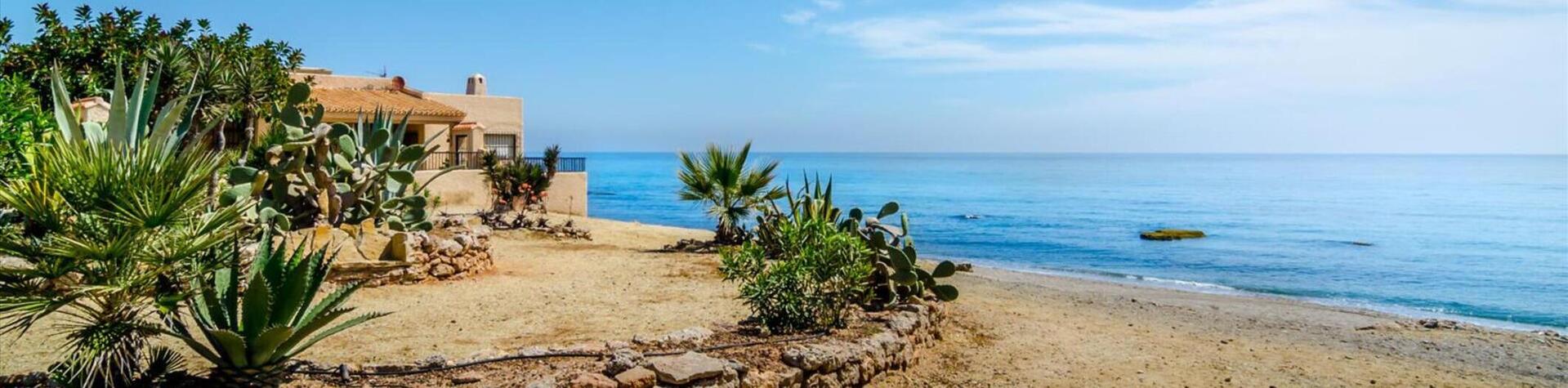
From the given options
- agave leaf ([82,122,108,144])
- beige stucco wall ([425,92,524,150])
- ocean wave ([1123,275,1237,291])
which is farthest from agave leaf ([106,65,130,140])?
beige stucco wall ([425,92,524,150])

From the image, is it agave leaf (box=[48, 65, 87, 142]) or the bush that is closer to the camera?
agave leaf (box=[48, 65, 87, 142])

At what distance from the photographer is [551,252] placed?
605 inches

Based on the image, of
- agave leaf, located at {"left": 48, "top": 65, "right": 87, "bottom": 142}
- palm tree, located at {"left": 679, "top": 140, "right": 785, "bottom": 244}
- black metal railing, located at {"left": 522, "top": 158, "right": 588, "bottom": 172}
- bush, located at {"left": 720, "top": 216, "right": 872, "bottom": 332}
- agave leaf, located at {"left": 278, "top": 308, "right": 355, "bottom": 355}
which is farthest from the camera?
black metal railing, located at {"left": 522, "top": 158, "right": 588, "bottom": 172}

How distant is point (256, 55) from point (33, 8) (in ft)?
10.2

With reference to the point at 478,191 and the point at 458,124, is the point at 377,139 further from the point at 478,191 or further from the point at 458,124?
the point at 458,124

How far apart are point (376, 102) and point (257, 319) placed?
78.0ft

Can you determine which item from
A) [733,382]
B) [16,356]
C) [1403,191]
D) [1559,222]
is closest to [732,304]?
[733,382]

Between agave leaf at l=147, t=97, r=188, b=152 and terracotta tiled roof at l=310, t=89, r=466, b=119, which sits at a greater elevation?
terracotta tiled roof at l=310, t=89, r=466, b=119

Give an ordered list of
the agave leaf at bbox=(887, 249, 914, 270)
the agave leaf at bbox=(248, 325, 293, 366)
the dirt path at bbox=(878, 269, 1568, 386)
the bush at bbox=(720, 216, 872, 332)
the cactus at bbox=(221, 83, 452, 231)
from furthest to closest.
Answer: the cactus at bbox=(221, 83, 452, 231)
the agave leaf at bbox=(887, 249, 914, 270)
the dirt path at bbox=(878, 269, 1568, 386)
the bush at bbox=(720, 216, 872, 332)
the agave leaf at bbox=(248, 325, 293, 366)

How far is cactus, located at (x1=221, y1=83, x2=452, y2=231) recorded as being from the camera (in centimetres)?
1112

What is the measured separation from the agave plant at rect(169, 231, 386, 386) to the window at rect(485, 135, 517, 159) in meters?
27.1

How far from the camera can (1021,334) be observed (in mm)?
10109

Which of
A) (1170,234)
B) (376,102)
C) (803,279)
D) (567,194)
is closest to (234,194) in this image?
(803,279)

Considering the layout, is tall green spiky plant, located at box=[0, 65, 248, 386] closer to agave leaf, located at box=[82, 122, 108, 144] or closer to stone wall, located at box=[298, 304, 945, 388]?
agave leaf, located at box=[82, 122, 108, 144]
